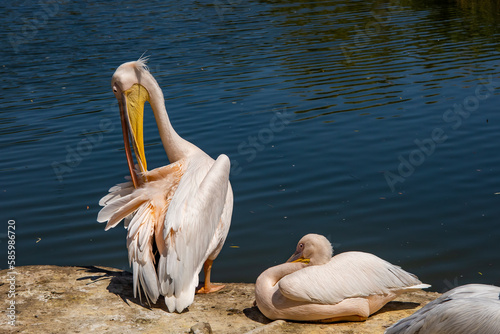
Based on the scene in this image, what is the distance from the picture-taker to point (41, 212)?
619 centimetres

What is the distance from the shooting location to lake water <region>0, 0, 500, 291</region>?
17.9 ft

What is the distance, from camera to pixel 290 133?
8.22 metres

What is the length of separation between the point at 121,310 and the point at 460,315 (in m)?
2.15

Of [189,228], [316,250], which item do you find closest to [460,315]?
[316,250]

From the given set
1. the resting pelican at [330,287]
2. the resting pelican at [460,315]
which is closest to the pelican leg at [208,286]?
the resting pelican at [330,287]

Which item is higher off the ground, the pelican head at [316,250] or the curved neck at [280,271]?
the pelican head at [316,250]

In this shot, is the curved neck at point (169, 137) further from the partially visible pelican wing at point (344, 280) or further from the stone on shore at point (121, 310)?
the partially visible pelican wing at point (344, 280)

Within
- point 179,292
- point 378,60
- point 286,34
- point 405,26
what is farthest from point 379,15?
point 179,292

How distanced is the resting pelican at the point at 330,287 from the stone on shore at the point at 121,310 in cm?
10

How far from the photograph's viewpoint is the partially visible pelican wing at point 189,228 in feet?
13.1

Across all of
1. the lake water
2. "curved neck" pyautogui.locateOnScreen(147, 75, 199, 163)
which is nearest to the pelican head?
the lake water

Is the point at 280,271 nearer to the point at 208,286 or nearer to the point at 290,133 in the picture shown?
the point at 208,286

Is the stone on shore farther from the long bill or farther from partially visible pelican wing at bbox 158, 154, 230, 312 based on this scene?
the long bill

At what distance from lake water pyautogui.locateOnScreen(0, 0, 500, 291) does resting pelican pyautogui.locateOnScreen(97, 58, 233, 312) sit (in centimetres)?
85
